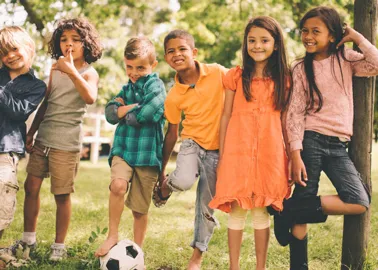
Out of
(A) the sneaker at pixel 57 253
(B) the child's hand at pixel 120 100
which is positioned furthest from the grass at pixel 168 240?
(B) the child's hand at pixel 120 100

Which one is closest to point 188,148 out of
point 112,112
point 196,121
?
point 196,121

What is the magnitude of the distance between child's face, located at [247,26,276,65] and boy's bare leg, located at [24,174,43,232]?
1.97 metres

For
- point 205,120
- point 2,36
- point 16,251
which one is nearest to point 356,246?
point 205,120

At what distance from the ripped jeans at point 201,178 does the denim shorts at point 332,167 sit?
644 mm

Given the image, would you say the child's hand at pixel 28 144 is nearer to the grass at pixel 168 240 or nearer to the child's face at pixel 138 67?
the grass at pixel 168 240

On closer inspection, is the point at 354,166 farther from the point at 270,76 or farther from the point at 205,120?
the point at 205,120

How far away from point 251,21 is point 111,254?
1925 millimetres

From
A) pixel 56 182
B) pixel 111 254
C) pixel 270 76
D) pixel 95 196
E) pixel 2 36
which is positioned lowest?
pixel 95 196

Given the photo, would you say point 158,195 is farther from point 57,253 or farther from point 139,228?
point 57,253

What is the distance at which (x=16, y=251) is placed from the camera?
3.76m

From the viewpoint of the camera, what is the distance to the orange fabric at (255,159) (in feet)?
10.5

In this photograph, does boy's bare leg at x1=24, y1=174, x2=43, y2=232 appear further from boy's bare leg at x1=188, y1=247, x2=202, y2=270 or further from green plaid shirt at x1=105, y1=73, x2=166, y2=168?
boy's bare leg at x1=188, y1=247, x2=202, y2=270

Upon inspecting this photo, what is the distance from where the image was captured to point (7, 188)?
3.51m

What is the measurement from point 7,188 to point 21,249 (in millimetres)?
555
